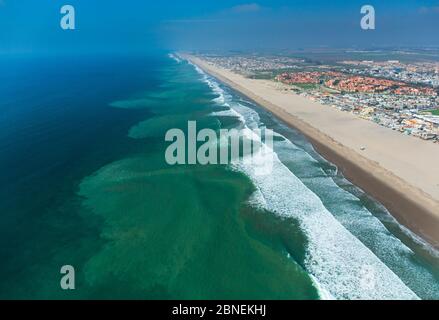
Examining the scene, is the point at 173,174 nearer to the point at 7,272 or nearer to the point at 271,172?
the point at 271,172

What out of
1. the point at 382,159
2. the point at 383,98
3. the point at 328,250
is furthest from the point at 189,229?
the point at 383,98

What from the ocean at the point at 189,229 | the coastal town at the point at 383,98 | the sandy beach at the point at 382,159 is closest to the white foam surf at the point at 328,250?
the ocean at the point at 189,229

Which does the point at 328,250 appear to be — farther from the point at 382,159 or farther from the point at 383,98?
the point at 383,98

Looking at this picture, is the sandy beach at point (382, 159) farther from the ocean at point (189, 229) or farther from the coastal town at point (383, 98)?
the coastal town at point (383, 98)

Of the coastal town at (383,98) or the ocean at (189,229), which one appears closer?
the ocean at (189,229)

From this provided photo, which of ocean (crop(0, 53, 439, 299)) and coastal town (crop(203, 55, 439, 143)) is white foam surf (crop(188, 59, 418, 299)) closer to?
ocean (crop(0, 53, 439, 299))

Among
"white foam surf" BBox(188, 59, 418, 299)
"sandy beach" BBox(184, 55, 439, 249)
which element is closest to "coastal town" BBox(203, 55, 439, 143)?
"sandy beach" BBox(184, 55, 439, 249)
